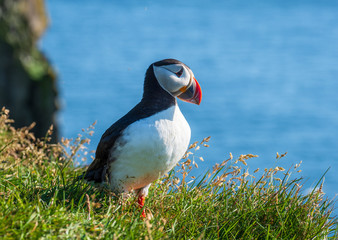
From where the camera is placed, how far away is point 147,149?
4016mm

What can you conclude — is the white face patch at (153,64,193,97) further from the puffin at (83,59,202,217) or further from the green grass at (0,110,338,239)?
the green grass at (0,110,338,239)

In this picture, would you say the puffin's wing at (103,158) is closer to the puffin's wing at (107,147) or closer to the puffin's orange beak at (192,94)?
the puffin's wing at (107,147)

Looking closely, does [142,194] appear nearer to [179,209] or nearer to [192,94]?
[179,209]

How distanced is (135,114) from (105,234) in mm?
1057

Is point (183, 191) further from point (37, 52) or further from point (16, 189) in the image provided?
point (37, 52)

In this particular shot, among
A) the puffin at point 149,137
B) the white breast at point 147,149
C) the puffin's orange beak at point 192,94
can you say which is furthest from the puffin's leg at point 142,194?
the puffin's orange beak at point 192,94

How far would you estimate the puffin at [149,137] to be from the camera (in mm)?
4039

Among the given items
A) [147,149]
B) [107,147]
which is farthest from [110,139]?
[147,149]

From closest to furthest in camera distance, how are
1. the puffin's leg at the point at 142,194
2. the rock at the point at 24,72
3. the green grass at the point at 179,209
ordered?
the green grass at the point at 179,209 → the puffin's leg at the point at 142,194 → the rock at the point at 24,72

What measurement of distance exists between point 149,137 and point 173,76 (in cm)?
53

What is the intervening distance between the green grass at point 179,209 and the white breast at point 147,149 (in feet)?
0.60

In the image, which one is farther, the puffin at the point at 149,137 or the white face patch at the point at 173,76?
the white face patch at the point at 173,76

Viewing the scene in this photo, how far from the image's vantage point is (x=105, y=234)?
3.54m

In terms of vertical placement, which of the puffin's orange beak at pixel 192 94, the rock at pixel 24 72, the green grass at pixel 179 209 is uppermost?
the rock at pixel 24 72
